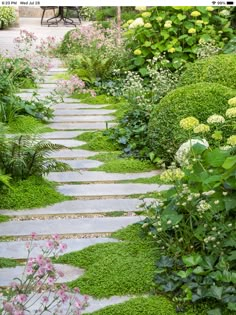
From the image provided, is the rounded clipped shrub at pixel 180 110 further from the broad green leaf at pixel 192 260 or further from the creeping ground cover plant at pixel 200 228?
the broad green leaf at pixel 192 260

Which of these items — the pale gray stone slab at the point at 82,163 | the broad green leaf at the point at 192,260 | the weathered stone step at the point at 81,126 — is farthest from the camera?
the weathered stone step at the point at 81,126

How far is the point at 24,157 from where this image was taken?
16.0 feet

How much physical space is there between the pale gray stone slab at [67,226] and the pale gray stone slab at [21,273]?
0.46 m

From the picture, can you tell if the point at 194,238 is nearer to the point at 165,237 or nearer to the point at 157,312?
the point at 165,237

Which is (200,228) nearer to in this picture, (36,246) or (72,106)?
(36,246)

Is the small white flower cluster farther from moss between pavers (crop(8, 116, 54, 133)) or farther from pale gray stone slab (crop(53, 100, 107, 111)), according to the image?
pale gray stone slab (crop(53, 100, 107, 111))

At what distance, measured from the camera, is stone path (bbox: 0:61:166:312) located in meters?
4.01

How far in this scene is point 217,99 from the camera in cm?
539

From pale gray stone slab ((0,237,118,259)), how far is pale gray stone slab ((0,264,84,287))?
155 mm

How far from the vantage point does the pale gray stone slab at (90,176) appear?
5191 mm

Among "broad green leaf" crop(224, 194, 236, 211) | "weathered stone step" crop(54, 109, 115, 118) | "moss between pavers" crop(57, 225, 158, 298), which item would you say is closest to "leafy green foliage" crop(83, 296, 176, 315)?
"moss between pavers" crop(57, 225, 158, 298)

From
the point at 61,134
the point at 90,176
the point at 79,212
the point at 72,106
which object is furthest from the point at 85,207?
the point at 72,106

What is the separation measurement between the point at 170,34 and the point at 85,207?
4313 mm

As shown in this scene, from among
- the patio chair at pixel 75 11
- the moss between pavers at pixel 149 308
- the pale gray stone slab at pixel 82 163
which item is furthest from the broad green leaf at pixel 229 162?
the patio chair at pixel 75 11
